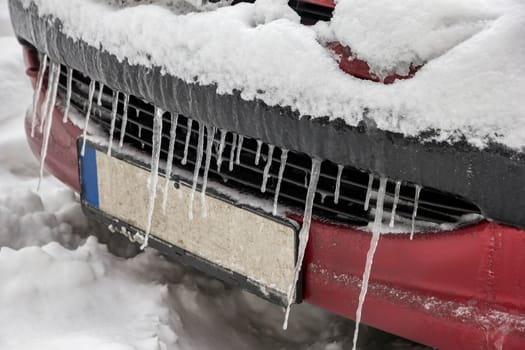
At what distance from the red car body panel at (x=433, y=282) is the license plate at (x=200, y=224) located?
83mm

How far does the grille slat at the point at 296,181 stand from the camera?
156cm

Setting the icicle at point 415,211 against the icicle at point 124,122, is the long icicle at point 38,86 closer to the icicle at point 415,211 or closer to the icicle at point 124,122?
the icicle at point 124,122

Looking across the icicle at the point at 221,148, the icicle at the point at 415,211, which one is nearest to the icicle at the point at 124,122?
the icicle at the point at 221,148

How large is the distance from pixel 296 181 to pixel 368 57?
43cm

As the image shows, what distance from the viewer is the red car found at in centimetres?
142

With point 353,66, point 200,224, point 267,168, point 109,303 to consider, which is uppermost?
point 353,66

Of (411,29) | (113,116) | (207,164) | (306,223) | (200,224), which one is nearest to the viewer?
(411,29)

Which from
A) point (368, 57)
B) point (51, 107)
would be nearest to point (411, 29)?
A: point (368, 57)

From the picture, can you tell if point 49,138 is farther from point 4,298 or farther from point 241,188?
point 241,188

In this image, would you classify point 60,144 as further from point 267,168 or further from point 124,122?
point 267,168

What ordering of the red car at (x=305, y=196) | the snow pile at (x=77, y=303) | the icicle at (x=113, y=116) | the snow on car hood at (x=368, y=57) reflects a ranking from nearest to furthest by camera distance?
the snow on car hood at (x=368, y=57) → the red car at (x=305, y=196) → the snow pile at (x=77, y=303) → the icicle at (x=113, y=116)

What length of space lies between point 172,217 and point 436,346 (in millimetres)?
804

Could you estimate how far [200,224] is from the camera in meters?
1.91

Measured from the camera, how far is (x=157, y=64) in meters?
1.71
